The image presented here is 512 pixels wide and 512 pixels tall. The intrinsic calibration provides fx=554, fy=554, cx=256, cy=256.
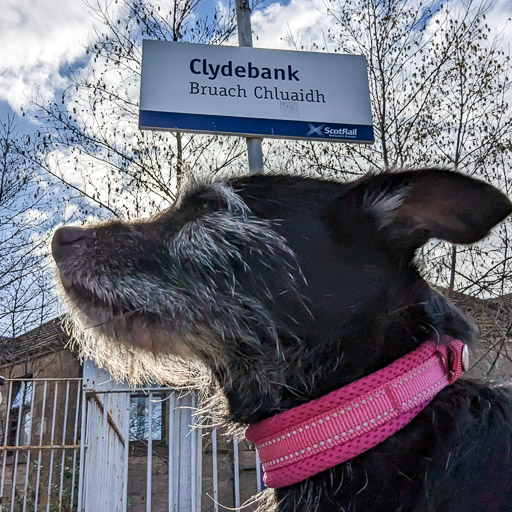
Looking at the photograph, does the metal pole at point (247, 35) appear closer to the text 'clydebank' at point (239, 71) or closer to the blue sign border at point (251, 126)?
the blue sign border at point (251, 126)

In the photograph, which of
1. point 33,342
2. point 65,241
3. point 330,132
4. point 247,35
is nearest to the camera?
point 65,241

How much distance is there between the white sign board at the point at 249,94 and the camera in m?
4.48

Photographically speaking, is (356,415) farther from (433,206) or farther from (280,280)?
(433,206)

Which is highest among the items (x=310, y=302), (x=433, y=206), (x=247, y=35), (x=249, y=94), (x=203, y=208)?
(x=247, y=35)

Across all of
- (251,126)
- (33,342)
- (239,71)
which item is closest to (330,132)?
(251,126)

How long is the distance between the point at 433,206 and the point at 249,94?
9.90ft

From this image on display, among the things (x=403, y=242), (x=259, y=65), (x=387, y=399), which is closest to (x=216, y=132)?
(x=259, y=65)

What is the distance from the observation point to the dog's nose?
2.05 m

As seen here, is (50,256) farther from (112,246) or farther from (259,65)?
(259,65)

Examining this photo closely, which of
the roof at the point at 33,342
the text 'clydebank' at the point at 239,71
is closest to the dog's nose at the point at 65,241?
the text 'clydebank' at the point at 239,71

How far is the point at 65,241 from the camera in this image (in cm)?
206

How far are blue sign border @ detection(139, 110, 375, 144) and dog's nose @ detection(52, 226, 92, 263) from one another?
8.22 ft

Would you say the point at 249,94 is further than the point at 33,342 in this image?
No

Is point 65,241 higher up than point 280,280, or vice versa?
point 65,241
